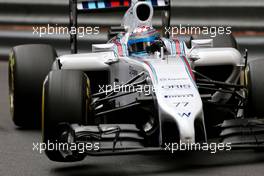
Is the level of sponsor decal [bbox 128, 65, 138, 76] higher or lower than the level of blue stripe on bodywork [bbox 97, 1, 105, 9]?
lower

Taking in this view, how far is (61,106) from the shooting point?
686 centimetres

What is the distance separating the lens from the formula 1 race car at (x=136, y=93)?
21.6 ft

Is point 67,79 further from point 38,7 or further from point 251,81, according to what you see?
point 38,7

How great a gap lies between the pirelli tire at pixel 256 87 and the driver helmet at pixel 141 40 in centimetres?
97

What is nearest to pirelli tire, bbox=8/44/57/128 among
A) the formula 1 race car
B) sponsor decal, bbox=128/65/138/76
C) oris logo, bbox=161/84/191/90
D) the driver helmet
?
the formula 1 race car

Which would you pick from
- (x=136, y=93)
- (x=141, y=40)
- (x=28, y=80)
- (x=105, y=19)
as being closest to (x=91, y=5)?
(x=28, y=80)

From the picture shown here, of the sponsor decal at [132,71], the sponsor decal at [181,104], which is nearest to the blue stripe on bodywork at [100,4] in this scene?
the sponsor decal at [132,71]

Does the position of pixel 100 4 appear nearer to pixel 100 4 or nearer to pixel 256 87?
pixel 100 4

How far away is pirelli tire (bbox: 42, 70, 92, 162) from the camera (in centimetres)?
681

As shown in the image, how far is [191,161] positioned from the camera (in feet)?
23.1

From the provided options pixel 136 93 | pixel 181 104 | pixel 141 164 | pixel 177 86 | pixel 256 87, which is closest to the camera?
pixel 181 104

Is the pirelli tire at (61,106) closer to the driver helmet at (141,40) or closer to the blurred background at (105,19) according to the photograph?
the driver helmet at (141,40)

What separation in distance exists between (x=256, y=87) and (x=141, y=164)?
44.5 inches

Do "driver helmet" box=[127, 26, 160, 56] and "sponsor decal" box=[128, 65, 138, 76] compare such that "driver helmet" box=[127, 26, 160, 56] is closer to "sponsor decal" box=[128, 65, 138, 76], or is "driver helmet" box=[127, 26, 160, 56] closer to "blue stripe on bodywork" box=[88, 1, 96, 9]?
"sponsor decal" box=[128, 65, 138, 76]
